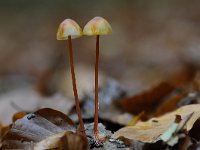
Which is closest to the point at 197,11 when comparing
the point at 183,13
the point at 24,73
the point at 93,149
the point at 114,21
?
the point at 183,13

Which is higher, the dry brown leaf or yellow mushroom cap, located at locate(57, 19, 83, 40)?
yellow mushroom cap, located at locate(57, 19, 83, 40)

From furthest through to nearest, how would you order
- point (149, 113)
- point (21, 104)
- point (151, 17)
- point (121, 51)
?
1. point (151, 17)
2. point (121, 51)
3. point (21, 104)
4. point (149, 113)

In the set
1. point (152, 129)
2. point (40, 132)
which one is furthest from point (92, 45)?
point (40, 132)

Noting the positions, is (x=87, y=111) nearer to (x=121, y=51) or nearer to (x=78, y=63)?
(x=78, y=63)

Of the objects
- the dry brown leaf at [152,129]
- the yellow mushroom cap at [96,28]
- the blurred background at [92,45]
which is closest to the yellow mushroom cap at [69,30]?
the yellow mushroom cap at [96,28]

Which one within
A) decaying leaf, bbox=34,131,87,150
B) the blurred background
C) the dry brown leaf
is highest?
decaying leaf, bbox=34,131,87,150

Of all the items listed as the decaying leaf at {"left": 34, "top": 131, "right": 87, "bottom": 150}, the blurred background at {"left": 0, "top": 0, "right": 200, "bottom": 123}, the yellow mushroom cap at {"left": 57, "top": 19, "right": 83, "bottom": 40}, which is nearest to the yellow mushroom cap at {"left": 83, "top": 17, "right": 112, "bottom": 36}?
the yellow mushroom cap at {"left": 57, "top": 19, "right": 83, "bottom": 40}

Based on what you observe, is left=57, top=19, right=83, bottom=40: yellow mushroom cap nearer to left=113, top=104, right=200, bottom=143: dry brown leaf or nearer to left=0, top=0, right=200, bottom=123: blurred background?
left=113, top=104, right=200, bottom=143: dry brown leaf
